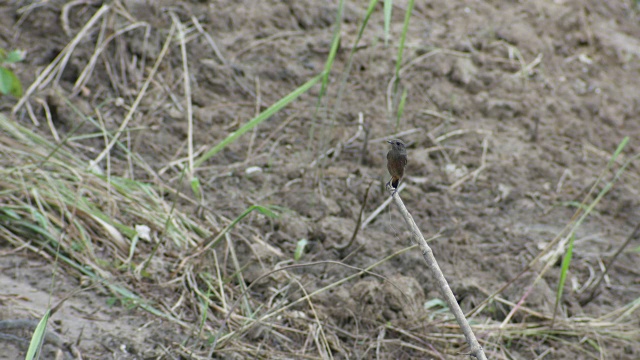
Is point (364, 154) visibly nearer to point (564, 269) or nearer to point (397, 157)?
point (564, 269)

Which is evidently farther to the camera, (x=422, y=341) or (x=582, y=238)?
(x=582, y=238)

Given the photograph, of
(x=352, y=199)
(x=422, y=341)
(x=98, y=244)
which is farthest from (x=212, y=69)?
(x=422, y=341)

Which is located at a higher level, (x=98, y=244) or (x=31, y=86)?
(x=31, y=86)

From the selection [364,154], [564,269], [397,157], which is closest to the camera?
[397,157]

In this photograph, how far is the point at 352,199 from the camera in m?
2.56

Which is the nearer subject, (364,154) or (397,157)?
(397,157)

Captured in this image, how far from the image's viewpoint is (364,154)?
2.77 m

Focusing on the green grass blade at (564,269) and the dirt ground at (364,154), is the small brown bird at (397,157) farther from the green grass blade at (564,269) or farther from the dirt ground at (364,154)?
the green grass blade at (564,269)

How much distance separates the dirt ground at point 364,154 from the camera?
78.4 inches

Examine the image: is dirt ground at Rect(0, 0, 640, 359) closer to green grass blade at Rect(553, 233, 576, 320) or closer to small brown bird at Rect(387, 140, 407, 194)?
green grass blade at Rect(553, 233, 576, 320)

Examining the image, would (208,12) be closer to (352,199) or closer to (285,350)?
(352,199)

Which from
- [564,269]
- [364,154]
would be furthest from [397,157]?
[364,154]

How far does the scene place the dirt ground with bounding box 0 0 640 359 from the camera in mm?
1992

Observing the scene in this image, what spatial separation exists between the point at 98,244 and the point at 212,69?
1151 millimetres
